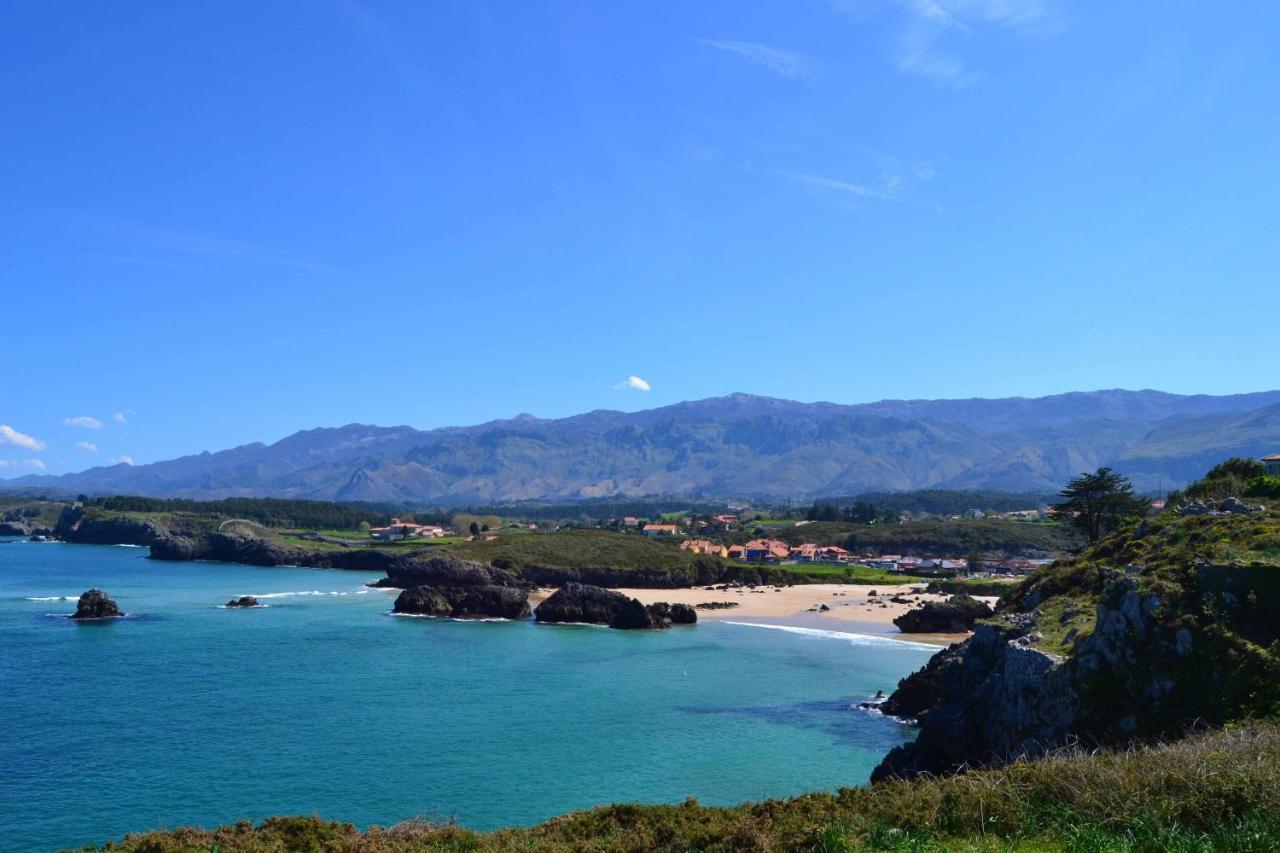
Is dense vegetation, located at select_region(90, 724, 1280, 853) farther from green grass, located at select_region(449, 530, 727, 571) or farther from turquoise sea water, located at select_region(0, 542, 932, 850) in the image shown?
green grass, located at select_region(449, 530, 727, 571)

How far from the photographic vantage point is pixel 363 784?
2675cm

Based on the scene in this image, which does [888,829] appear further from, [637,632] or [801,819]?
[637,632]

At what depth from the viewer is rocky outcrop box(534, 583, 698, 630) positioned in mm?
65688

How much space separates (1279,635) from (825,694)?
77.4 feet

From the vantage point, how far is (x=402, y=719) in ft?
116

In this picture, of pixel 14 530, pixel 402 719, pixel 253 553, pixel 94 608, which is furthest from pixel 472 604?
pixel 14 530

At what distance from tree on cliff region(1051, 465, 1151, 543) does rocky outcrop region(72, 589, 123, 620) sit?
63.1 meters

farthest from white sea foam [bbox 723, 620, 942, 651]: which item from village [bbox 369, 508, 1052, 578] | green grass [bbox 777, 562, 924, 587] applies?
village [bbox 369, 508, 1052, 578]

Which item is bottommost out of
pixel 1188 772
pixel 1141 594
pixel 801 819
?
pixel 801 819

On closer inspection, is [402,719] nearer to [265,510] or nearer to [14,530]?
[265,510]

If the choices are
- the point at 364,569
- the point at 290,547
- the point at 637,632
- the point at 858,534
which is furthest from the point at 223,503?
the point at 637,632

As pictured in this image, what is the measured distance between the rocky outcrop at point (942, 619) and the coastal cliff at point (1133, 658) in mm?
33468

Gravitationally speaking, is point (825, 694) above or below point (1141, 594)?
below

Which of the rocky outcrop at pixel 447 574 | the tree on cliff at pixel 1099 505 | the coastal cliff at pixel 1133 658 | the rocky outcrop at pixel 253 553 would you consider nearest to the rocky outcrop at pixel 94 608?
the rocky outcrop at pixel 447 574
